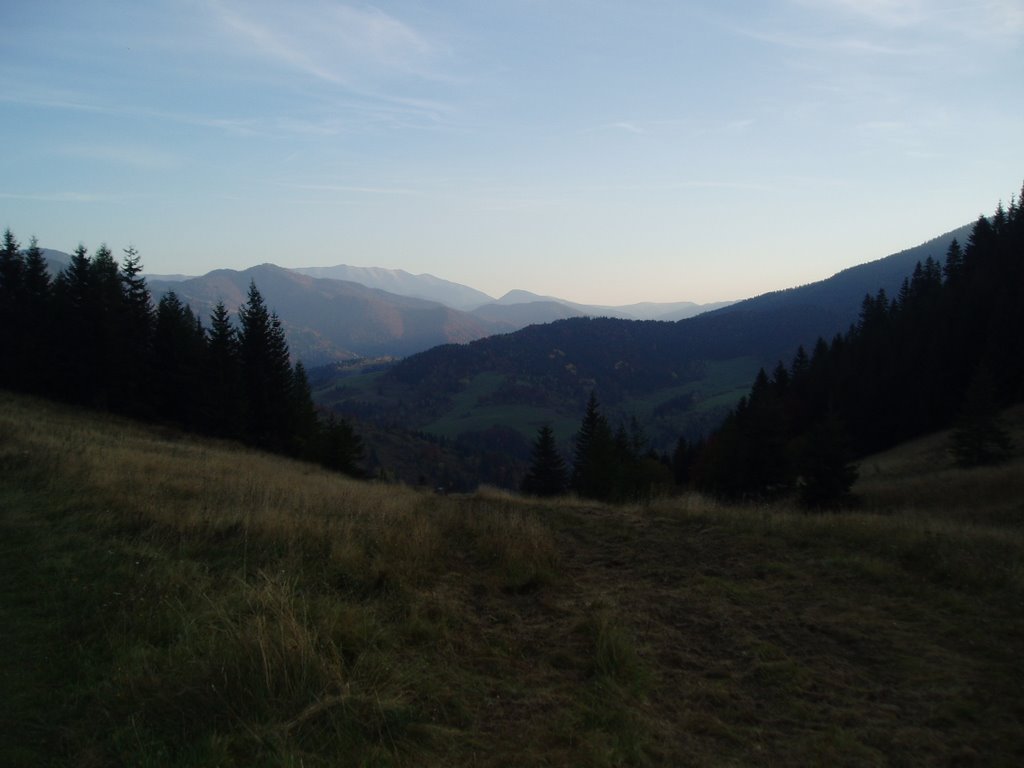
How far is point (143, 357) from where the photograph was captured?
120 ft

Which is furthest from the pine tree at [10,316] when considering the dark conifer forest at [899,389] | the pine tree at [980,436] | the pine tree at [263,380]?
the pine tree at [980,436]

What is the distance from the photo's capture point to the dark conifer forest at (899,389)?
90.6ft

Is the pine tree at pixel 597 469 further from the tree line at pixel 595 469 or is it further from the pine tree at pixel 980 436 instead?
the pine tree at pixel 980 436

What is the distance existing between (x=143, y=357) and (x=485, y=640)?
39.2m

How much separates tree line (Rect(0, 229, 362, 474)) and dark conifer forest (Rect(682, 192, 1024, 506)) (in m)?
24.9

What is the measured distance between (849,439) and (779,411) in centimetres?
955

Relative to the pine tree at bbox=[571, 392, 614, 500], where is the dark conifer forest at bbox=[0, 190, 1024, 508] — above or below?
above

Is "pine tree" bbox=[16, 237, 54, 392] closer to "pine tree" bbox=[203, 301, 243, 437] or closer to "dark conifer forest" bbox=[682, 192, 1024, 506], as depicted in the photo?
"pine tree" bbox=[203, 301, 243, 437]

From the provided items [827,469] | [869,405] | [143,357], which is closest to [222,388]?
[143,357]

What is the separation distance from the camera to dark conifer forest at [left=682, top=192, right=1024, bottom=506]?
27.6m

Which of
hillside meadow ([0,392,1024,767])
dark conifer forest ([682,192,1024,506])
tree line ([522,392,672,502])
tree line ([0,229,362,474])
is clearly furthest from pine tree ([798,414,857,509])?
tree line ([0,229,362,474])

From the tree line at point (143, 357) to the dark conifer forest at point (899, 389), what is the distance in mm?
24898

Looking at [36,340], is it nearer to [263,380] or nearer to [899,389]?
[263,380]

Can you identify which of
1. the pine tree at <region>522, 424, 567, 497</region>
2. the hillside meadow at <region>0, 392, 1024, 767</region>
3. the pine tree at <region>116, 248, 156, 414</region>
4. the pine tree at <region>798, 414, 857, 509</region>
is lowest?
the pine tree at <region>522, 424, 567, 497</region>
